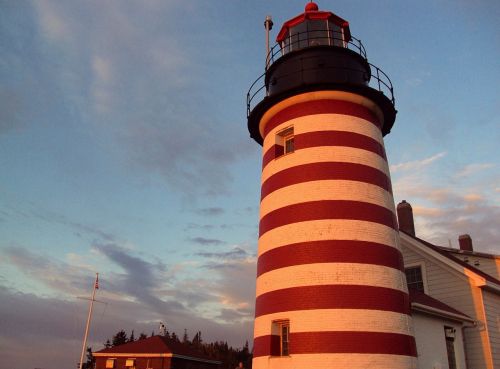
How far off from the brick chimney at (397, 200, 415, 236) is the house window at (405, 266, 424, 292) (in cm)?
384

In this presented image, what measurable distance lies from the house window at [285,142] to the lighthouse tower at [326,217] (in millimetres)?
50

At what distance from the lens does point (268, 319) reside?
13.6 meters

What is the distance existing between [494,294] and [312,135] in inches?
500

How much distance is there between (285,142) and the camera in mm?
16047

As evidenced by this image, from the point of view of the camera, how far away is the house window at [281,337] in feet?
43.3

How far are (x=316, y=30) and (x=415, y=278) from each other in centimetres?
1277

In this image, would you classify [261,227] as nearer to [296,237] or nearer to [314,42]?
[296,237]

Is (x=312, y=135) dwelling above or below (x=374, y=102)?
below

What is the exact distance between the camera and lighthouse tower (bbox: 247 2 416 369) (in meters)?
12.5

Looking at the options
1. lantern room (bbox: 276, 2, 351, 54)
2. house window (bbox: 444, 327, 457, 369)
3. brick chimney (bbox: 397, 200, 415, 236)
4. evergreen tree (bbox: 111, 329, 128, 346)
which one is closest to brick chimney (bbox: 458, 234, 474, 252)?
brick chimney (bbox: 397, 200, 415, 236)

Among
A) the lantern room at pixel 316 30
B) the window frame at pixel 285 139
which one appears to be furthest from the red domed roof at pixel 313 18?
the window frame at pixel 285 139

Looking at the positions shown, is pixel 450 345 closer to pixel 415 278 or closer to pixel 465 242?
pixel 415 278

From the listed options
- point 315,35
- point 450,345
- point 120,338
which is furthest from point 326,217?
point 120,338

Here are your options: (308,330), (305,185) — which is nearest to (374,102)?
(305,185)
